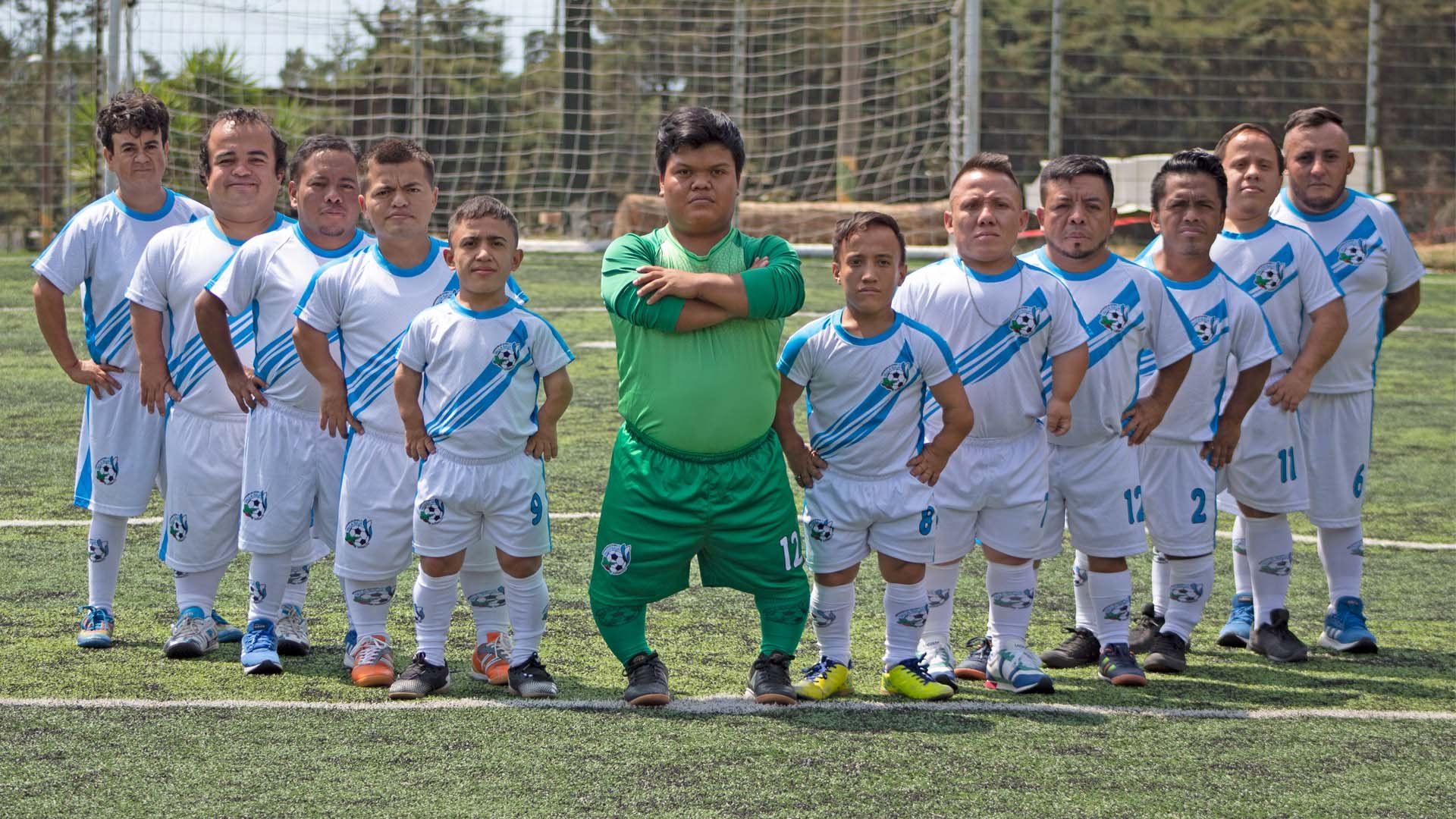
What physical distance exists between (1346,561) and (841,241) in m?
2.27

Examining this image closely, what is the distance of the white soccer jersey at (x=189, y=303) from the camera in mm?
5035

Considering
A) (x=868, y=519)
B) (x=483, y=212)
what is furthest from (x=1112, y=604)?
(x=483, y=212)

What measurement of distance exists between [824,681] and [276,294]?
2018 millimetres

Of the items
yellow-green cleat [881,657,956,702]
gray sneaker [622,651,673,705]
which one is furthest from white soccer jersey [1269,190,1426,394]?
gray sneaker [622,651,673,705]

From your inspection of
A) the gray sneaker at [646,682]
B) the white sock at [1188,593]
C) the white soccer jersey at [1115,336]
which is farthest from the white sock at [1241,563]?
the gray sneaker at [646,682]

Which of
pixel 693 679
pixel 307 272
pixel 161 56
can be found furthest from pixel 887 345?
pixel 161 56

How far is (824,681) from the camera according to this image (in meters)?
4.59

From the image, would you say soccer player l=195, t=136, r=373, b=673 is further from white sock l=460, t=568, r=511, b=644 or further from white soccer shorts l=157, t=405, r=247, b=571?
white sock l=460, t=568, r=511, b=644

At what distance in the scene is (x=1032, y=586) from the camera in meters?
4.80

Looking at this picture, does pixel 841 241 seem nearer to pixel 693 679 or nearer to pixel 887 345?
pixel 887 345

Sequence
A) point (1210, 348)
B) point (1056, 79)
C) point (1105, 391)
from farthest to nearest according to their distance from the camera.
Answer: point (1056, 79)
point (1210, 348)
point (1105, 391)

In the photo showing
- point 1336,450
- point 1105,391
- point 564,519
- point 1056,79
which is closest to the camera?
point 1105,391

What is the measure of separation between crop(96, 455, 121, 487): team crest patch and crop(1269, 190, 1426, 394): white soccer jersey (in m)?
4.02

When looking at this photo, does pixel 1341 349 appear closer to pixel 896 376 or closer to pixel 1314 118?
pixel 1314 118
